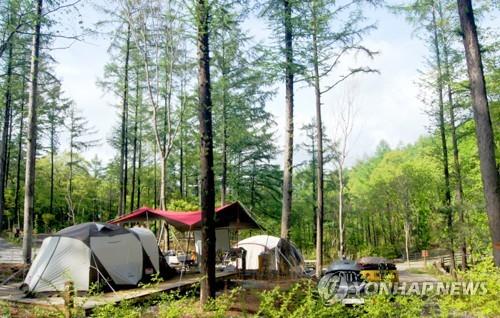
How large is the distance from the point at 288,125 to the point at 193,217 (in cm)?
379

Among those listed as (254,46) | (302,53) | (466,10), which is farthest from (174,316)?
(302,53)

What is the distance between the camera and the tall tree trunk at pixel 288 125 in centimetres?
1150

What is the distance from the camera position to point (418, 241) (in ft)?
116

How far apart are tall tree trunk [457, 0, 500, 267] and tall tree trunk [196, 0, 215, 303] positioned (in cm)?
431

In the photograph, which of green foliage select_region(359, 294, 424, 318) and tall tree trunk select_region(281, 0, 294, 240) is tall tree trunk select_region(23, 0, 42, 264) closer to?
tall tree trunk select_region(281, 0, 294, 240)

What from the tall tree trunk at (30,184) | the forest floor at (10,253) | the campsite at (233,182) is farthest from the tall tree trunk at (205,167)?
the forest floor at (10,253)

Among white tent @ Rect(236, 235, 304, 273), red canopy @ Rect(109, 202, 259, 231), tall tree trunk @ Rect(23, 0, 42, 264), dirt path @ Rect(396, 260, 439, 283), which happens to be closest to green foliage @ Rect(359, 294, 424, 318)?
red canopy @ Rect(109, 202, 259, 231)

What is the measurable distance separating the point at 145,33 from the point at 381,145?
5897cm

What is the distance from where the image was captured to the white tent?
12188mm

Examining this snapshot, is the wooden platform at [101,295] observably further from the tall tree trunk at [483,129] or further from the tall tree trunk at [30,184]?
the tall tree trunk at [483,129]

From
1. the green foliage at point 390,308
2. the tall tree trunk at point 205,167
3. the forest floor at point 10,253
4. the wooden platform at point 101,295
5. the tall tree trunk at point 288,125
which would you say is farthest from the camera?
the forest floor at point 10,253

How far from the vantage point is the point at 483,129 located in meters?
6.32

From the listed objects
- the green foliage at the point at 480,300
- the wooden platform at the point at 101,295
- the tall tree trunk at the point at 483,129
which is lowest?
the wooden platform at the point at 101,295

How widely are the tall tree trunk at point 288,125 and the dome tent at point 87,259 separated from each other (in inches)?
163
